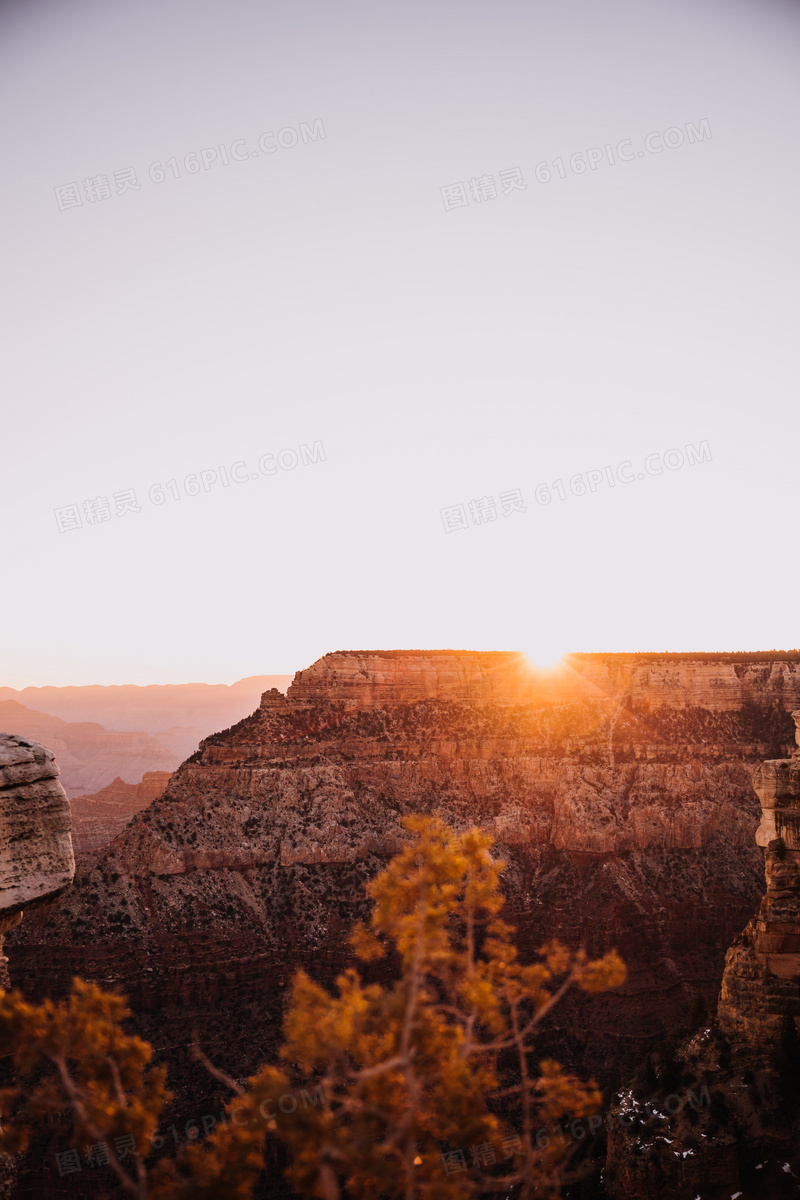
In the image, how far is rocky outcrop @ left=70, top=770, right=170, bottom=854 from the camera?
97.5 metres

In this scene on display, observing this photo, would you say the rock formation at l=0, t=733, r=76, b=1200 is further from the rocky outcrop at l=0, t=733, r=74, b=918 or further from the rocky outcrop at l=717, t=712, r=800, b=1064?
the rocky outcrop at l=717, t=712, r=800, b=1064

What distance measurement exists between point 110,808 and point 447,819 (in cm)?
7375

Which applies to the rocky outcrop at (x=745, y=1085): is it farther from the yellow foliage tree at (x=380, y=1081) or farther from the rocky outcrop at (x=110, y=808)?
the rocky outcrop at (x=110, y=808)

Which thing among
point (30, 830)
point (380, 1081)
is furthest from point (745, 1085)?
point (30, 830)

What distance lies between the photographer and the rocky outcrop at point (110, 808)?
97500 mm

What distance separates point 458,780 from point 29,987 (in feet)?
109

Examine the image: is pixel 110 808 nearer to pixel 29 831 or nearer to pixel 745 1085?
pixel 745 1085

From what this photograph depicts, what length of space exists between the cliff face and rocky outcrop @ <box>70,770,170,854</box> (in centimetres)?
4618

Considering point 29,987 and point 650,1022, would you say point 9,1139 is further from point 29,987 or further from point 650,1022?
point 650,1022

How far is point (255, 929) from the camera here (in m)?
49.1

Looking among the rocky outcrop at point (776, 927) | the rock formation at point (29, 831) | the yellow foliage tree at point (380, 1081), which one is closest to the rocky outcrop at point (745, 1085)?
the rocky outcrop at point (776, 927)

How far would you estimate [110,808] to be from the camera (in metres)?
116

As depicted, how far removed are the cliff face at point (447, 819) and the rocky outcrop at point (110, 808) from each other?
151 ft

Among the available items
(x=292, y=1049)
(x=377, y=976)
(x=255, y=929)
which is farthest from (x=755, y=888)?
(x=292, y=1049)
